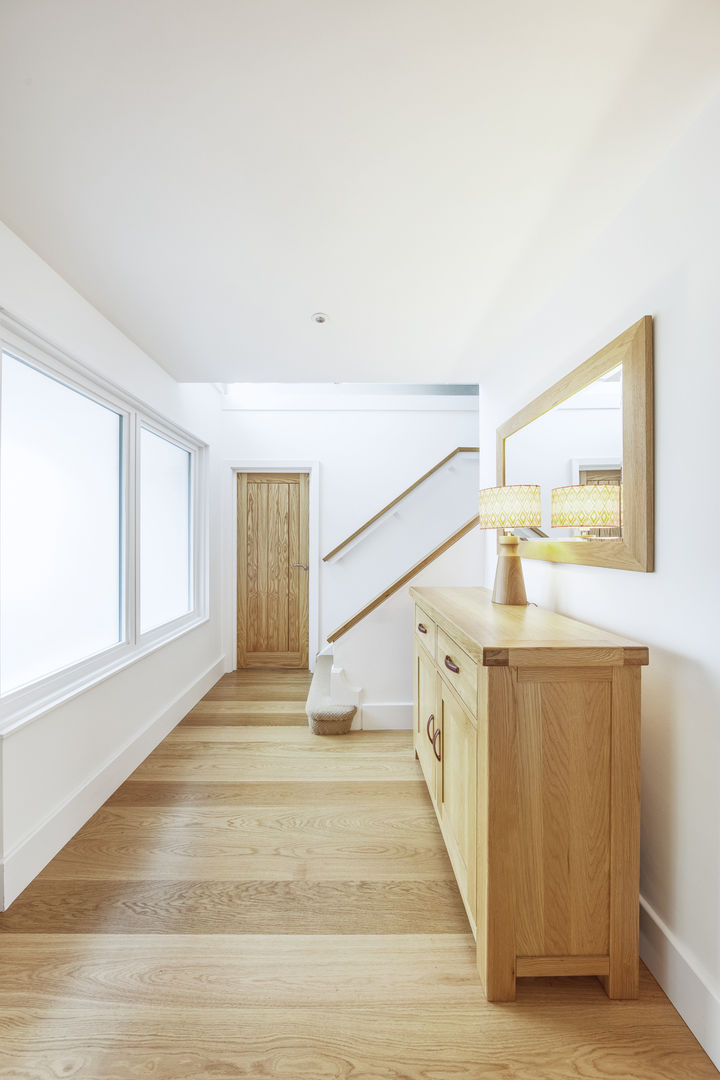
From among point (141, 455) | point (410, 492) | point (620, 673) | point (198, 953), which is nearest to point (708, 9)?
point (620, 673)

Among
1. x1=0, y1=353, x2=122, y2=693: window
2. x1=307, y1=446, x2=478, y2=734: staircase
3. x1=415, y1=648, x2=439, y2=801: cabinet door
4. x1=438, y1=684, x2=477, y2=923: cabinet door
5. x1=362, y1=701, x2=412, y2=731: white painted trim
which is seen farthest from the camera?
x1=307, y1=446, x2=478, y2=734: staircase

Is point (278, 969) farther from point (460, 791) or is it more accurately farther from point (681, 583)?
point (681, 583)

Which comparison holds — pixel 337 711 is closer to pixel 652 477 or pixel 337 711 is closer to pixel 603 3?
pixel 652 477

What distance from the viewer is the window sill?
1.82 metres

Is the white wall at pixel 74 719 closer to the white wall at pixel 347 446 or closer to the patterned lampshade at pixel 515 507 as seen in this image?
the white wall at pixel 347 446

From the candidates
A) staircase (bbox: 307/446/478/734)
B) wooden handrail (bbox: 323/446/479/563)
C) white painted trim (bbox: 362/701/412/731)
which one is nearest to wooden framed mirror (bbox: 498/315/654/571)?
white painted trim (bbox: 362/701/412/731)

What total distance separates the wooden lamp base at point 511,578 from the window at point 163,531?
2071 mm

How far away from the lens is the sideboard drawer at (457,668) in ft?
4.81

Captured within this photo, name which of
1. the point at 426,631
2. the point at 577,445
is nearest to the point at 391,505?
the point at 426,631

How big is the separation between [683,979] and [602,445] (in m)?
1.50

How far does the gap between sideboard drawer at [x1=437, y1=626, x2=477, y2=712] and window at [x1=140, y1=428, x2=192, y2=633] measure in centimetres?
192

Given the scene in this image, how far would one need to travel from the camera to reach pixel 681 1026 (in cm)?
126

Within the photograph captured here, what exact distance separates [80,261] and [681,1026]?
2995mm

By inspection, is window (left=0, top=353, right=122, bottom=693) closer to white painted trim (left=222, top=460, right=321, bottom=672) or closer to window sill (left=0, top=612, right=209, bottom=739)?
window sill (left=0, top=612, right=209, bottom=739)
